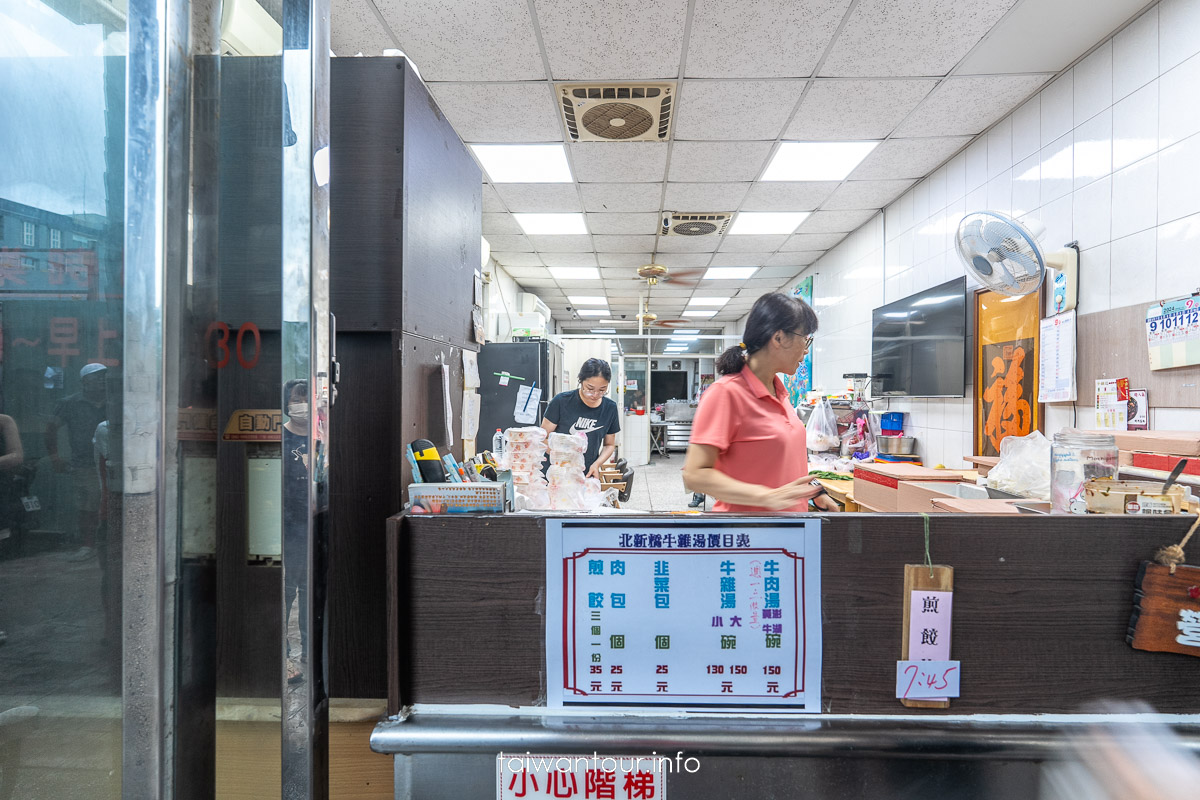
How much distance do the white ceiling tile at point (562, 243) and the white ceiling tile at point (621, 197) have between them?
0.85m

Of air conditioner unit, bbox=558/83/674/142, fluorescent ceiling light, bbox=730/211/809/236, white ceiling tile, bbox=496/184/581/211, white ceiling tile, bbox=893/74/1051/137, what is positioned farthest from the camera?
fluorescent ceiling light, bbox=730/211/809/236

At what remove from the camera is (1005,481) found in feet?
7.20

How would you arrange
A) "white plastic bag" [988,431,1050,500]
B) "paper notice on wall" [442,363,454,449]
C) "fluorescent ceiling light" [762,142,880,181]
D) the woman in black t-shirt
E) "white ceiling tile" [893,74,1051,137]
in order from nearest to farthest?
"paper notice on wall" [442,363,454,449]
"white plastic bag" [988,431,1050,500]
"white ceiling tile" [893,74,1051,137]
the woman in black t-shirt
"fluorescent ceiling light" [762,142,880,181]

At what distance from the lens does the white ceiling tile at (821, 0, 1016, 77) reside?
7.62 feet

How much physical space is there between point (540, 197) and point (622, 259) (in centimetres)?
217

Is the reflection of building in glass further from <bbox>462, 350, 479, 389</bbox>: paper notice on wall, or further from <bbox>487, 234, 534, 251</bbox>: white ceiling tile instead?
<bbox>487, 234, 534, 251</bbox>: white ceiling tile

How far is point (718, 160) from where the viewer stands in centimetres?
384

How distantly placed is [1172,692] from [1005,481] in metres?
1.50

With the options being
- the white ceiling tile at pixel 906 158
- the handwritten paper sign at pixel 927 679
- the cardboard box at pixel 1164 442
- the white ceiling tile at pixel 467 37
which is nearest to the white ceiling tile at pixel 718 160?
the white ceiling tile at pixel 906 158

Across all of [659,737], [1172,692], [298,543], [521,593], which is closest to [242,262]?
[298,543]

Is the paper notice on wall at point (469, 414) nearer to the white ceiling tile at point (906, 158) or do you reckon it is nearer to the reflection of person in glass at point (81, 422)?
the reflection of person in glass at point (81, 422)

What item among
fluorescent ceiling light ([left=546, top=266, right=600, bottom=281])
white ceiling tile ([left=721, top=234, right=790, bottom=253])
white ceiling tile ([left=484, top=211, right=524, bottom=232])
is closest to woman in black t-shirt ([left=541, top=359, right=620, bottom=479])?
white ceiling tile ([left=484, top=211, right=524, bottom=232])

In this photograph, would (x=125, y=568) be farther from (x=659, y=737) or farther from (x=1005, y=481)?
(x=1005, y=481)

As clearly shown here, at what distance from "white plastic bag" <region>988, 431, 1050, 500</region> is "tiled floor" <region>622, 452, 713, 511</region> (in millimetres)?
2448
